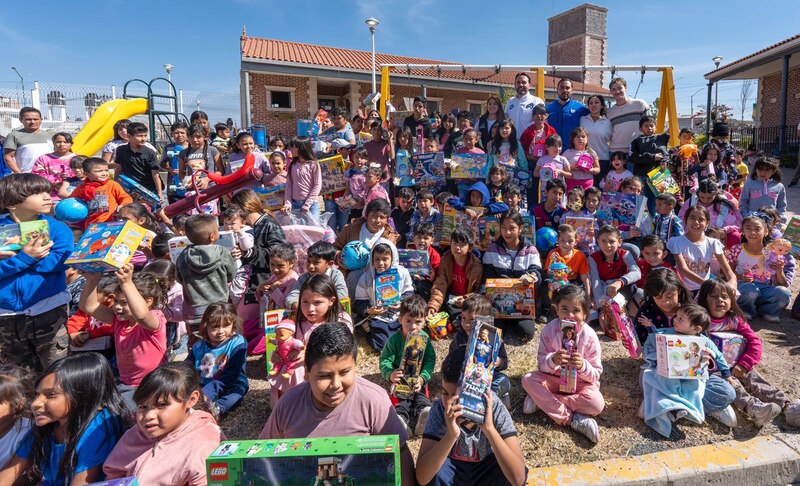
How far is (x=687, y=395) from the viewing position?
337 centimetres

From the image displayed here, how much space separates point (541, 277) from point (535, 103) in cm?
373

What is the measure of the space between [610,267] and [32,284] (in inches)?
202

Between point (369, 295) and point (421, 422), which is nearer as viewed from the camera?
point (421, 422)

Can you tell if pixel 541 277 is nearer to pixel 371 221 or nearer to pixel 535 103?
pixel 371 221

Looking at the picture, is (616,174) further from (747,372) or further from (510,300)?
(747,372)

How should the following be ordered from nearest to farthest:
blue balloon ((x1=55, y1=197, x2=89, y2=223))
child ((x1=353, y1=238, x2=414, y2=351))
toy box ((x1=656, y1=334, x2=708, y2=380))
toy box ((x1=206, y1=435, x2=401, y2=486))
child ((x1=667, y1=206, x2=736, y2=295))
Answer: toy box ((x1=206, y1=435, x2=401, y2=486)) → toy box ((x1=656, y1=334, x2=708, y2=380)) → child ((x1=353, y1=238, x2=414, y2=351)) → child ((x1=667, y1=206, x2=736, y2=295)) → blue balloon ((x1=55, y1=197, x2=89, y2=223))

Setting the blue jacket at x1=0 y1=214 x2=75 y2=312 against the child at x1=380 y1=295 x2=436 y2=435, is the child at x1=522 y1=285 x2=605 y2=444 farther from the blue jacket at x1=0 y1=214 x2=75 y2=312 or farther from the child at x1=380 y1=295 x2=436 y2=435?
the blue jacket at x1=0 y1=214 x2=75 y2=312

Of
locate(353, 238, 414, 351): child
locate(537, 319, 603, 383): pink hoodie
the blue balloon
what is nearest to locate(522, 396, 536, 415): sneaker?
locate(537, 319, 603, 383): pink hoodie

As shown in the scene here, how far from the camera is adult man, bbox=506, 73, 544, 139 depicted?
7422 mm

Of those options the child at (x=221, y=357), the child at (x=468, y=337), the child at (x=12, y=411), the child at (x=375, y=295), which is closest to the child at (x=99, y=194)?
the child at (x=221, y=357)

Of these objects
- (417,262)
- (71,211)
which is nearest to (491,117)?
(417,262)

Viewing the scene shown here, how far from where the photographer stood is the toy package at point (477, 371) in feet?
6.37

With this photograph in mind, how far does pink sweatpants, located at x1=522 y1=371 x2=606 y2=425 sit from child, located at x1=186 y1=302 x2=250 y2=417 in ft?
7.54

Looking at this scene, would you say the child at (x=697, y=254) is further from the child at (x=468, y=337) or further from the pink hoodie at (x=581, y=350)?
the child at (x=468, y=337)
